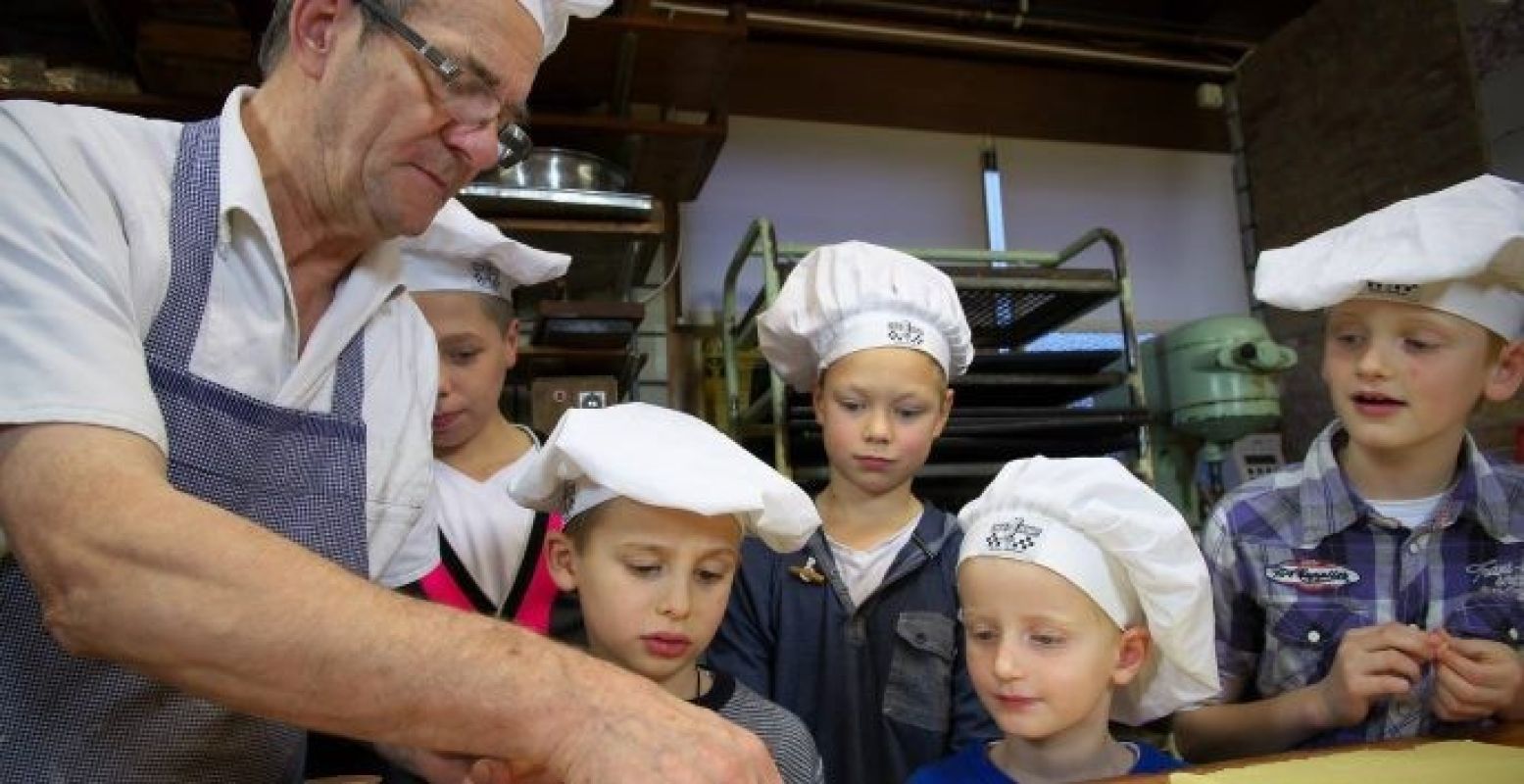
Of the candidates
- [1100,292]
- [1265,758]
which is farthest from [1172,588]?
[1100,292]

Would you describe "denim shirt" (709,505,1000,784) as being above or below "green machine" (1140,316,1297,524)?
below

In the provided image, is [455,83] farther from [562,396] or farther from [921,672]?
[562,396]

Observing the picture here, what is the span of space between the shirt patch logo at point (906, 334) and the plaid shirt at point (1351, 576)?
22.6 inches

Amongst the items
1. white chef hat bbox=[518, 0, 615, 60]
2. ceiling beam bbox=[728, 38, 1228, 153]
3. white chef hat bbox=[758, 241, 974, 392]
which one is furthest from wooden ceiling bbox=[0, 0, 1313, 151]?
white chef hat bbox=[518, 0, 615, 60]

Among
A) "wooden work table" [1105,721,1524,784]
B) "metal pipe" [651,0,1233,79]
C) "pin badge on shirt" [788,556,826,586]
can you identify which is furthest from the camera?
"metal pipe" [651,0,1233,79]

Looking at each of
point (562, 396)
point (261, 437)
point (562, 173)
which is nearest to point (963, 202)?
point (562, 173)

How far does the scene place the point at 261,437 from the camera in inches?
40.9

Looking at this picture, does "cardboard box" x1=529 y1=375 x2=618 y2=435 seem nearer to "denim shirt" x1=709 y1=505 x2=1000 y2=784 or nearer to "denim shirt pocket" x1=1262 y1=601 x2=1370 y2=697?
"denim shirt" x1=709 y1=505 x2=1000 y2=784

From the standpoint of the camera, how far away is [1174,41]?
13.7 feet

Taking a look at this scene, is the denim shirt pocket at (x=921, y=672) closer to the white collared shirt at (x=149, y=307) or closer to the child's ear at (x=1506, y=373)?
the white collared shirt at (x=149, y=307)

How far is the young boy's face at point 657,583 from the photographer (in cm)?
121

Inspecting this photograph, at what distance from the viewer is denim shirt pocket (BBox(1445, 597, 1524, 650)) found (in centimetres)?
140

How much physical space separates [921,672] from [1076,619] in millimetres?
413

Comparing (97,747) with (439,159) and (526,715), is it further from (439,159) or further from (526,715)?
(439,159)
